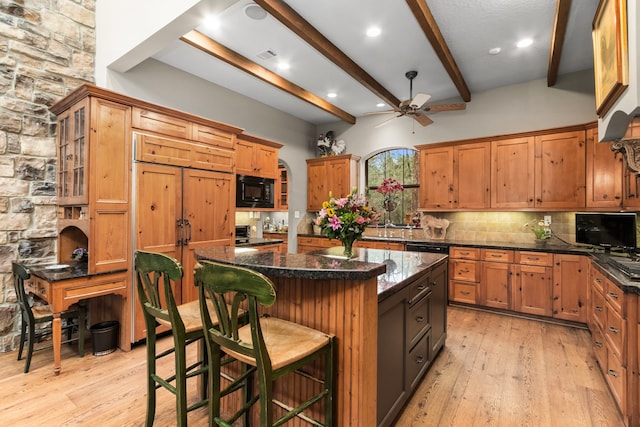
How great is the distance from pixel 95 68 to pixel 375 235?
4703 millimetres

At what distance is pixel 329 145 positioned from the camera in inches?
248

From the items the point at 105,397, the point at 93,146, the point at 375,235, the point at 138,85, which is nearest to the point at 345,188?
the point at 375,235

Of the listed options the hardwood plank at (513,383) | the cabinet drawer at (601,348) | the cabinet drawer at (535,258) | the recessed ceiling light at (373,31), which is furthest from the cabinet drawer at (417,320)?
the recessed ceiling light at (373,31)

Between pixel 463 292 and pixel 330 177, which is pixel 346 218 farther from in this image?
pixel 330 177

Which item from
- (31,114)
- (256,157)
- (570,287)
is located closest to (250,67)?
(256,157)

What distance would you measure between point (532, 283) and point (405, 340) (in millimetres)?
2845

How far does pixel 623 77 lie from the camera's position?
6.20 feet

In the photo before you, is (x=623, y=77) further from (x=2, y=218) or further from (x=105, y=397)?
(x=2, y=218)

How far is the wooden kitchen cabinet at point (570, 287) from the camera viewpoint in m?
3.63

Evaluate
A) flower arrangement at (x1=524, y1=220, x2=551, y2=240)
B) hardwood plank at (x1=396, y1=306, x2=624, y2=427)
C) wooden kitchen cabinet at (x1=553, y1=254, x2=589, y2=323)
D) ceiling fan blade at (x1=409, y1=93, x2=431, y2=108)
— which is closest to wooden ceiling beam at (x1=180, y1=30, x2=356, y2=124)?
ceiling fan blade at (x1=409, y1=93, x2=431, y2=108)

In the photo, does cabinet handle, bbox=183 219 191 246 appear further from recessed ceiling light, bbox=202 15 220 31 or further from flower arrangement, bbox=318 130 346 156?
flower arrangement, bbox=318 130 346 156

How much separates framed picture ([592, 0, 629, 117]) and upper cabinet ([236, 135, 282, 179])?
378 centimetres

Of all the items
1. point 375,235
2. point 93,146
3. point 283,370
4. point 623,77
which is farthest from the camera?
point 375,235

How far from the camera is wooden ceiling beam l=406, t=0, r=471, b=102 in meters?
2.74
